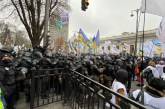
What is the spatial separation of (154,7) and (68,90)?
3.63 metres

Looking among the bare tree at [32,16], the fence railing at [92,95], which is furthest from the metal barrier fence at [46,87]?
the bare tree at [32,16]

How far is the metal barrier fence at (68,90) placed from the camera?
428cm

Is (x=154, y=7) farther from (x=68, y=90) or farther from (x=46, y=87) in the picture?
(x=46, y=87)

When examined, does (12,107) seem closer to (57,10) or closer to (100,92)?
(100,92)

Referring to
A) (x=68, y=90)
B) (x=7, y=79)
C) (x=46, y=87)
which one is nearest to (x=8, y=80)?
(x=7, y=79)

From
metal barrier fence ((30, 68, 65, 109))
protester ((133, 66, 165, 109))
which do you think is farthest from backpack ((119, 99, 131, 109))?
metal barrier fence ((30, 68, 65, 109))

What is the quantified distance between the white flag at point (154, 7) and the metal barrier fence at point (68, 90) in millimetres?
1583

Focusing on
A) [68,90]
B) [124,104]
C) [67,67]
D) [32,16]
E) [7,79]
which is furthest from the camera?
[32,16]

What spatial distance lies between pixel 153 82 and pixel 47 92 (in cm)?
431

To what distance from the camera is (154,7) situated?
4.68 meters

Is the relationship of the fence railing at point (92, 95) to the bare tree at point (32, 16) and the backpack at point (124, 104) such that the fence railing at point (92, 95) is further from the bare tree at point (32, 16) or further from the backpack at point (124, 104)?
the bare tree at point (32, 16)

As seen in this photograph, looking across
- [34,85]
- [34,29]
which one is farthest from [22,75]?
[34,29]

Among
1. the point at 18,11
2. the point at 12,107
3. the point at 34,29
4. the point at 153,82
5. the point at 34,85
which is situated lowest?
the point at 12,107

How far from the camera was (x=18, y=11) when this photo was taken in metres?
23.4
